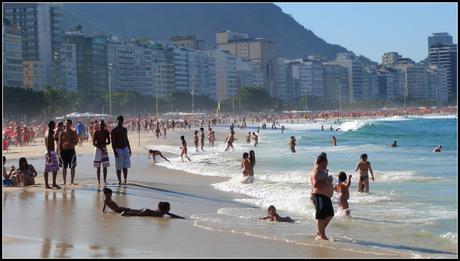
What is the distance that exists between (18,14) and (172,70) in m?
39.7

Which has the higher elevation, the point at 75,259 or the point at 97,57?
the point at 97,57

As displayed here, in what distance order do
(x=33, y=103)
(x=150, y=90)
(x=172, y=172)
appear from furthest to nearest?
(x=150, y=90), (x=33, y=103), (x=172, y=172)

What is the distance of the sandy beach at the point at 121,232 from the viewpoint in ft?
23.4

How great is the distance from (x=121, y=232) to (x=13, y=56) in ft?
357

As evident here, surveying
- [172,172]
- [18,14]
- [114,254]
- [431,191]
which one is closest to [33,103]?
[18,14]

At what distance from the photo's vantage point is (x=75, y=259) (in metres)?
6.57

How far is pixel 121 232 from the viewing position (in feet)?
26.9

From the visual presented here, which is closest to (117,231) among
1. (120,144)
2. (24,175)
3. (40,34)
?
(120,144)

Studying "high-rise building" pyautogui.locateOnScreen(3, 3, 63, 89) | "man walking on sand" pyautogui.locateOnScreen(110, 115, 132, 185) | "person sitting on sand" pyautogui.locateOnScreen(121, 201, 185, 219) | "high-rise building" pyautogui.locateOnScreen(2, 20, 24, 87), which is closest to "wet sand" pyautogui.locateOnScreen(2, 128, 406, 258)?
"person sitting on sand" pyautogui.locateOnScreen(121, 201, 185, 219)

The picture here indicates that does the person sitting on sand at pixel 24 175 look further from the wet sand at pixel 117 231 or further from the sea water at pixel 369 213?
the sea water at pixel 369 213

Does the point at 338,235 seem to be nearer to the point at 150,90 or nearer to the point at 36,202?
the point at 36,202

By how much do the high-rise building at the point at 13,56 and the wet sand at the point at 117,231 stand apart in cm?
9967

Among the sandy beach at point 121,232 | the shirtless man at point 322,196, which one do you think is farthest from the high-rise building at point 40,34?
the shirtless man at point 322,196

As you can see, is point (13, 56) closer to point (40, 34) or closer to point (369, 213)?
point (40, 34)
